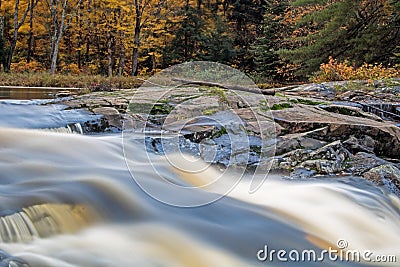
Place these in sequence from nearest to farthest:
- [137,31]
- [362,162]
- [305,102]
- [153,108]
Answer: [362,162] < [153,108] < [305,102] < [137,31]

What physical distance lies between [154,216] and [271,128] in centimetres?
244

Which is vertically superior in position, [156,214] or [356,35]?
[356,35]

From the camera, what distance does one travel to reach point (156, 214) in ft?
11.1

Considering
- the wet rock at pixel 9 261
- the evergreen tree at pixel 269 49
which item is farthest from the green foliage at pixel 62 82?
the wet rock at pixel 9 261

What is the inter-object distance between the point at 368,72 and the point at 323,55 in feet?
13.3

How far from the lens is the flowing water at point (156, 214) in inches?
107

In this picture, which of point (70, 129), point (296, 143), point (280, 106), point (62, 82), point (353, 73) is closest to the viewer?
point (296, 143)

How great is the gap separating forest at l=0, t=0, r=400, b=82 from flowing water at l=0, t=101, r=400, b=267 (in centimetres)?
1132

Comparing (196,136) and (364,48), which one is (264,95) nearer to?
(196,136)

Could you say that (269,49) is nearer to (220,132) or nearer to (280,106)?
(280,106)

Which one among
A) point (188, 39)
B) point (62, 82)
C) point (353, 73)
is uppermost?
point (188, 39)

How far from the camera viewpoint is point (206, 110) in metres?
5.86

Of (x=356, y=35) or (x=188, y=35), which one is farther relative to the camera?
(x=188, y=35)

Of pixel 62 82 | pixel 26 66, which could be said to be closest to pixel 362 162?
pixel 62 82
